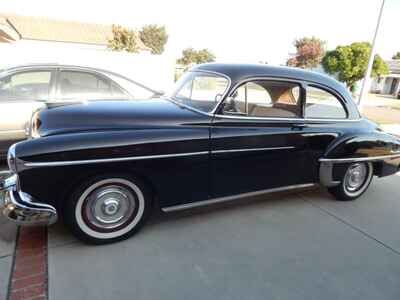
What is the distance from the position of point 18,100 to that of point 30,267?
9.09 ft

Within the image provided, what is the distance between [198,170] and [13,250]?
181 centimetres

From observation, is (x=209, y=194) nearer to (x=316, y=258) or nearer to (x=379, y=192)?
(x=316, y=258)

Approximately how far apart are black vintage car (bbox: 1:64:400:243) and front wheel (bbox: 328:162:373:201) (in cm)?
2

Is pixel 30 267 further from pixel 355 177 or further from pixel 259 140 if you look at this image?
pixel 355 177

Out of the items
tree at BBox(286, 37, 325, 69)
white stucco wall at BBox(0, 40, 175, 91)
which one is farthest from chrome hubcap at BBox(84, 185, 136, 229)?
tree at BBox(286, 37, 325, 69)

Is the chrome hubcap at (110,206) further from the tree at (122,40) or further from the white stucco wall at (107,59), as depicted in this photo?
the tree at (122,40)

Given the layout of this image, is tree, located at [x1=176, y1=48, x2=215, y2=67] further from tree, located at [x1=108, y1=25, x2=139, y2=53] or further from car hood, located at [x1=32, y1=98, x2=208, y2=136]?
car hood, located at [x1=32, y1=98, x2=208, y2=136]

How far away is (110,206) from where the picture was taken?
2.78 m

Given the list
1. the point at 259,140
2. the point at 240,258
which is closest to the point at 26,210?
the point at 240,258

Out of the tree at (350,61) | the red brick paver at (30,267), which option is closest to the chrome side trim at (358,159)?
the red brick paver at (30,267)

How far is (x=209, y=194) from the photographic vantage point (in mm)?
3186

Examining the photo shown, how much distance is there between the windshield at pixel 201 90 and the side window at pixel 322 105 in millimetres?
1117

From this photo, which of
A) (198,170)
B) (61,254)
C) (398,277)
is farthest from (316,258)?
(61,254)

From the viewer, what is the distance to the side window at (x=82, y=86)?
467 centimetres
